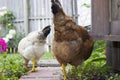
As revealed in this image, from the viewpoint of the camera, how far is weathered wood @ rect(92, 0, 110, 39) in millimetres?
4266

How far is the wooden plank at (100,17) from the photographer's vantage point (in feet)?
14.0

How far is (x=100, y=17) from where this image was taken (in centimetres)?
432

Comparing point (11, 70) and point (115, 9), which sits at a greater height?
point (115, 9)

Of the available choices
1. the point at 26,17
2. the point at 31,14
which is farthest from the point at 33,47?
the point at 31,14

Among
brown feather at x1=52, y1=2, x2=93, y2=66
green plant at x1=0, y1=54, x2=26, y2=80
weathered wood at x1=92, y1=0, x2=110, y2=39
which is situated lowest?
green plant at x1=0, y1=54, x2=26, y2=80

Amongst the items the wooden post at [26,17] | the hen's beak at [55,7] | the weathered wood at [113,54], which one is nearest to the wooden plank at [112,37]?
the hen's beak at [55,7]

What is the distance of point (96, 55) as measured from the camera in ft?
20.4

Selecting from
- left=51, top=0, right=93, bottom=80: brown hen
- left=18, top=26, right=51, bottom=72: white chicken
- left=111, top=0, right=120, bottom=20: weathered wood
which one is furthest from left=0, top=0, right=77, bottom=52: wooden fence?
left=111, top=0, right=120, bottom=20: weathered wood

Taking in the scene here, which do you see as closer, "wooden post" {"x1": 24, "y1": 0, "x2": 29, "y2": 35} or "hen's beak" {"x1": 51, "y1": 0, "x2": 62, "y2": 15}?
"hen's beak" {"x1": 51, "y1": 0, "x2": 62, "y2": 15}

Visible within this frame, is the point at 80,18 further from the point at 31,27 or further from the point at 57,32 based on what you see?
the point at 57,32

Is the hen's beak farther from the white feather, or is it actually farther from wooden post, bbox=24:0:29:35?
wooden post, bbox=24:0:29:35

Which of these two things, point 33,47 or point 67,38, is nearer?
point 67,38

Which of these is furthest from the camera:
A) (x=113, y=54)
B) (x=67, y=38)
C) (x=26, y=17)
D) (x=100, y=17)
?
(x=26, y=17)

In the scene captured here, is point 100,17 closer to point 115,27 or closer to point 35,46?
point 115,27
